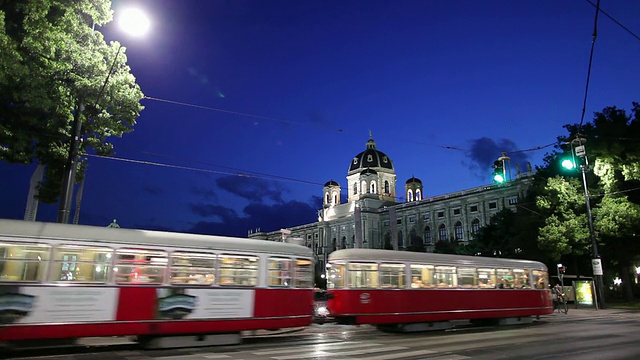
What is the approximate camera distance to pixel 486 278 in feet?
62.8

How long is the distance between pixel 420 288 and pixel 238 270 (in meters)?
7.36

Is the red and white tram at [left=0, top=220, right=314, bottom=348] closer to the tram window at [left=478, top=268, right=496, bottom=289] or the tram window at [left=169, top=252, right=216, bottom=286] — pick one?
the tram window at [left=169, top=252, right=216, bottom=286]

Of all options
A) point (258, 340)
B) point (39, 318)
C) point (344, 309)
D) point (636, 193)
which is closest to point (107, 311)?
point (39, 318)

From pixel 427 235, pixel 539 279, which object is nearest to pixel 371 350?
pixel 539 279

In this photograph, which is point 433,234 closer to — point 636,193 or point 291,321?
point 636,193

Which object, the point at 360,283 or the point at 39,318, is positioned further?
the point at 360,283

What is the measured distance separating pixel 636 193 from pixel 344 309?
91.7 feet

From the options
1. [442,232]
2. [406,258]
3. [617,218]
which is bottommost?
[406,258]

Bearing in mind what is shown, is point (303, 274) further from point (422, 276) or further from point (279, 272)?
point (422, 276)

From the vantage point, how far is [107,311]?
11070mm

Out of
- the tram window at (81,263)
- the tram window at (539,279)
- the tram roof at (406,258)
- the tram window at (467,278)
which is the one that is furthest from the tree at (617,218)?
the tram window at (81,263)

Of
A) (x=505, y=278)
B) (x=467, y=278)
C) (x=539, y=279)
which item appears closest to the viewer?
(x=467, y=278)

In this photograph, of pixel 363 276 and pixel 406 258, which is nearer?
pixel 363 276

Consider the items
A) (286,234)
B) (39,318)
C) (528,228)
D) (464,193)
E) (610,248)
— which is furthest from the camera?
(464,193)
